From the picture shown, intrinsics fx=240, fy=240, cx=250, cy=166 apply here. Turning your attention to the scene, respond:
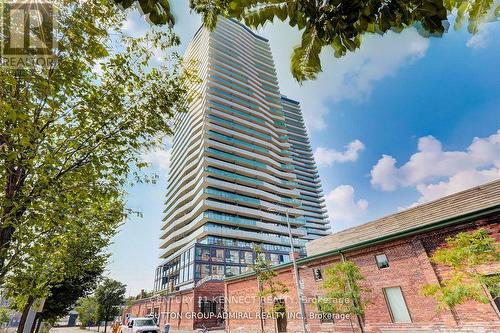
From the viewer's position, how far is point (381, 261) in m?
16.5

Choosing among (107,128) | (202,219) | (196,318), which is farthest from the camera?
(202,219)

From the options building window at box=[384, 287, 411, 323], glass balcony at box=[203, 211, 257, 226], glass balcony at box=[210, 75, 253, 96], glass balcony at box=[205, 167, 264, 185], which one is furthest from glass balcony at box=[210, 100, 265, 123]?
building window at box=[384, 287, 411, 323]

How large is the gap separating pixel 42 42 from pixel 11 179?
288 cm

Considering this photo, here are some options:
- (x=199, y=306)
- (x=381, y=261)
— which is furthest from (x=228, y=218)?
(x=381, y=261)

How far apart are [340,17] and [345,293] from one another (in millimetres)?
17166

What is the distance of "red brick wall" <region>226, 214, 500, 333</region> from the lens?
12.2 m

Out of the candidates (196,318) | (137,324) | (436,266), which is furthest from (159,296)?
(436,266)

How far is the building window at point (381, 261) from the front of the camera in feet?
53.3

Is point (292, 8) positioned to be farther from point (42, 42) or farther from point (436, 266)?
point (436, 266)

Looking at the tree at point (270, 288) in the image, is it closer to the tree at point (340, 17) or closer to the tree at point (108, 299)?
the tree at point (340, 17)

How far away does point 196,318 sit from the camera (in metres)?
34.2

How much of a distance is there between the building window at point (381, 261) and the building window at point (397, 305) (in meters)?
1.40

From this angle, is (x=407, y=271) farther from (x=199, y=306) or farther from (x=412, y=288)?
(x=199, y=306)

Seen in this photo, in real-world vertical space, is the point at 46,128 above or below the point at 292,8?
above
